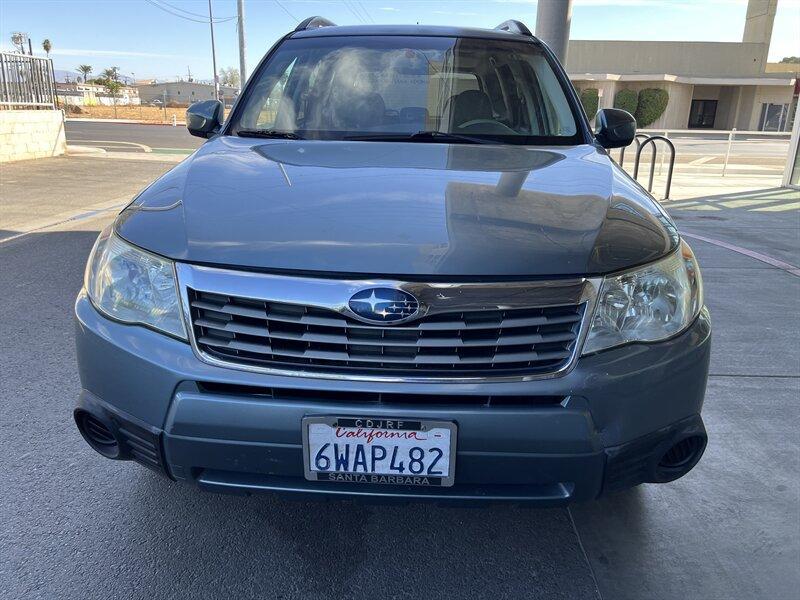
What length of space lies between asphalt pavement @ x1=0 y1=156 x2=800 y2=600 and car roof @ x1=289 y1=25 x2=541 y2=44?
2.13 m

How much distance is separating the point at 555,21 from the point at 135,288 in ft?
23.9

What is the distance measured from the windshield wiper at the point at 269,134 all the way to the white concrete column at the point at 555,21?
5780mm

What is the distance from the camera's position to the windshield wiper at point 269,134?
280cm

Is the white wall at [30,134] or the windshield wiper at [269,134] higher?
the windshield wiper at [269,134]

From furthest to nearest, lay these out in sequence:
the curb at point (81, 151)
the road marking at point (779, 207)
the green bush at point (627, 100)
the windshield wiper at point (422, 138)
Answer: the green bush at point (627, 100) < the curb at point (81, 151) < the road marking at point (779, 207) < the windshield wiper at point (422, 138)

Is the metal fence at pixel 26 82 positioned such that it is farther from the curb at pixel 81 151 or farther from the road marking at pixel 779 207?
the road marking at pixel 779 207

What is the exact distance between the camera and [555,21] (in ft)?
25.5

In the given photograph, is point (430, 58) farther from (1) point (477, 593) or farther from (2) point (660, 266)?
(1) point (477, 593)

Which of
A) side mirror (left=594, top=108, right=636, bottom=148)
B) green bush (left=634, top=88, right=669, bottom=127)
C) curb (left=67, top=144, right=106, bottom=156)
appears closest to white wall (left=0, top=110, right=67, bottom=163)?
curb (left=67, top=144, right=106, bottom=156)

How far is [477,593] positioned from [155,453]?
103cm

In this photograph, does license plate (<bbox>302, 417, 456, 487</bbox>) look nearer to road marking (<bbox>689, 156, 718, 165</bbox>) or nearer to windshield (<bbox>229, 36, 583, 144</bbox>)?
windshield (<bbox>229, 36, 583, 144</bbox>)

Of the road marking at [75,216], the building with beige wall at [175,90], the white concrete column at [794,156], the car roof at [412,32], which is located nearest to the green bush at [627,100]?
the white concrete column at [794,156]

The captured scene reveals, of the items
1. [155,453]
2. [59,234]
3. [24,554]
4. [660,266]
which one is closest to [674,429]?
[660,266]

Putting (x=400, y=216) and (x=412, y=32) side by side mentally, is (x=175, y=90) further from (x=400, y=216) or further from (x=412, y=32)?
→ (x=400, y=216)
